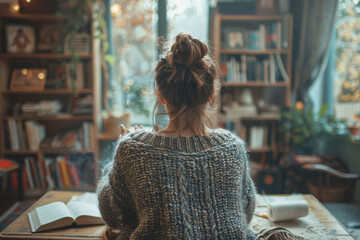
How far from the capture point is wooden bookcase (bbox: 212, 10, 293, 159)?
311cm

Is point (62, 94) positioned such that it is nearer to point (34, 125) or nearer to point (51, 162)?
point (34, 125)

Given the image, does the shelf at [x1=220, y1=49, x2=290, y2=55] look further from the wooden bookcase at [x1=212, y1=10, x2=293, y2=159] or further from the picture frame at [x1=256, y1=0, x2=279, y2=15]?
the picture frame at [x1=256, y1=0, x2=279, y2=15]

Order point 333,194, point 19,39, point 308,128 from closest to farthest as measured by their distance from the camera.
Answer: point 333,194, point 308,128, point 19,39

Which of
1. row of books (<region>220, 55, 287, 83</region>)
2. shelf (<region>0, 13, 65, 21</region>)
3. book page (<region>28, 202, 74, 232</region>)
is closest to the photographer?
book page (<region>28, 202, 74, 232</region>)

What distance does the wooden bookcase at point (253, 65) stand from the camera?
10.2ft

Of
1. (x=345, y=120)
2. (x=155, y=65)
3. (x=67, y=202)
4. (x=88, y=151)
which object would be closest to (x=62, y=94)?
(x=88, y=151)

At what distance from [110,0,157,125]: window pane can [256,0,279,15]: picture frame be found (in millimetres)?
980

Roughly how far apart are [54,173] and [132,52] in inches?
54.4

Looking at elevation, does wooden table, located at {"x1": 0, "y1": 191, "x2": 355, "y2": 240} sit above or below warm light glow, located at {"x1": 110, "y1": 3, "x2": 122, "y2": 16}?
below

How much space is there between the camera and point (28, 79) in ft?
10.1

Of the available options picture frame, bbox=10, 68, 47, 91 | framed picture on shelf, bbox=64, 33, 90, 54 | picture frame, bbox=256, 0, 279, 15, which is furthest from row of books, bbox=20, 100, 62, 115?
→ picture frame, bbox=256, 0, 279, 15

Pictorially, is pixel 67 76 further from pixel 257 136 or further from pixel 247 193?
pixel 247 193

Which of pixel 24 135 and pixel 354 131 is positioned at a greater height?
pixel 354 131

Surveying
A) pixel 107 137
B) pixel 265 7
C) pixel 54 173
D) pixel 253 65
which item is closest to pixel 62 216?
pixel 107 137
